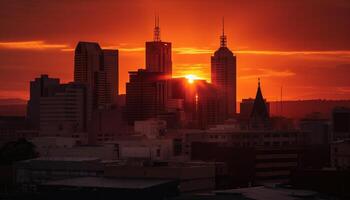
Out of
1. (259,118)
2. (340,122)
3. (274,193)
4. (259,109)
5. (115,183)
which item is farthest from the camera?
(340,122)

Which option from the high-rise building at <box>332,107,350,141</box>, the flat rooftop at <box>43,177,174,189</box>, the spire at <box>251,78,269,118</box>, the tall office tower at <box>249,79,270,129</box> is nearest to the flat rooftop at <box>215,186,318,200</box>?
the flat rooftop at <box>43,177,174,189</box>

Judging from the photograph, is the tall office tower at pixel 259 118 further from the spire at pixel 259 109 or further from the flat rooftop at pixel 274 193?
the flat rooftop at pixel 274 193

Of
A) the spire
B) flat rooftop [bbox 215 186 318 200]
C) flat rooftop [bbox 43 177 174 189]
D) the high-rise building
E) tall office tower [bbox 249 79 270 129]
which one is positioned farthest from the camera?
the high-rise building

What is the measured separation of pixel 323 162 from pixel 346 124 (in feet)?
190

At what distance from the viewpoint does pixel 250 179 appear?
9638 cm

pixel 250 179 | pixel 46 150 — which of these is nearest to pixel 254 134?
pixel 250 179

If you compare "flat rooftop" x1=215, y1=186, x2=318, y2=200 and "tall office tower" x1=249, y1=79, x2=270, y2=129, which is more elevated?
"tall office tower" x1=249, y1=79, x2=270, y2=129

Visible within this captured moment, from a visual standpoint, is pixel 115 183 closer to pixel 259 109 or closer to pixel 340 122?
pixel 259 109

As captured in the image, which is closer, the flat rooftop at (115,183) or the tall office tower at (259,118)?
the flat rooftop at (115,183)

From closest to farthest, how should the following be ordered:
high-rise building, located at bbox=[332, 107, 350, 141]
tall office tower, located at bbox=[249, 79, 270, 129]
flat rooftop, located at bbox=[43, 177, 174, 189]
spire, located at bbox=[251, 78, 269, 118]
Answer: flat rooftop, located at bbox=[43, 177, 174, 189]
tall office tower, located at bbox=[249, 79, 270, 129]
spire, located at bbox=[251, 78, 269, 118]
high-rise building, located at bbox=[332, 107, 350, 141]

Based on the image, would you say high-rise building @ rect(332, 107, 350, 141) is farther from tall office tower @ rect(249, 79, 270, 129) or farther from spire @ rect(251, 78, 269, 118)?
tall office tower @ rect(249, 79, 270, 129)

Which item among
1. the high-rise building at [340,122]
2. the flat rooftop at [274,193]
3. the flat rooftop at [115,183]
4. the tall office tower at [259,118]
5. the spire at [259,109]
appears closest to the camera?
the flat rooftop at [274,193]

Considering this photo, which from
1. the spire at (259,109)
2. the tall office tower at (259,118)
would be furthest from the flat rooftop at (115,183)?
the spire at (259,109)

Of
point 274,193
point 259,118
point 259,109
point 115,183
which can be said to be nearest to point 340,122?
point 259,109
